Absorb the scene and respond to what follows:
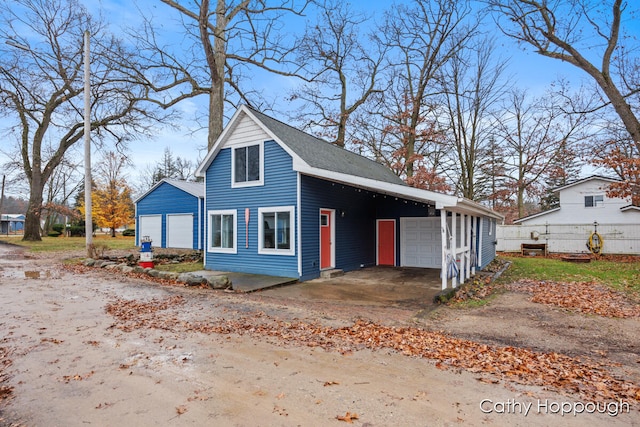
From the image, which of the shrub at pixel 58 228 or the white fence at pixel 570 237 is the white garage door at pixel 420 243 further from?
the shrub at pixel 58 228

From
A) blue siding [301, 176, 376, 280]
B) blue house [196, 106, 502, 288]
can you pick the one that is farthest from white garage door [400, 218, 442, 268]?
blue siding [301, 176, 376, 280]

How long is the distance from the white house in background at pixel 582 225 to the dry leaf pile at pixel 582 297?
1198 centimetres

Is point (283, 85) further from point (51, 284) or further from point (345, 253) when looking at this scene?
point (51, 284)

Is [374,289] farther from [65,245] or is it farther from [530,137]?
[530,137]

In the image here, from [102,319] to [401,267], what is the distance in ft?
33.2

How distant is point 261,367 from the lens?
4.06m

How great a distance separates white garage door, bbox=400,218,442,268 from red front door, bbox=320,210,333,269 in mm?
3553

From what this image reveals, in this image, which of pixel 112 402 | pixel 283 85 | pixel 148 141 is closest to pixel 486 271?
pixel 112 402

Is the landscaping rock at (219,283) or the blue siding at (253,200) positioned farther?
the blue siding at (253,200)

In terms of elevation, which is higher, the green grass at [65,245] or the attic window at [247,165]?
the attic window at [247,165]

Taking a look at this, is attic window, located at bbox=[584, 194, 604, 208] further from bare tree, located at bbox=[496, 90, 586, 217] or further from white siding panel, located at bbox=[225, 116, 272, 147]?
white siding panel, located at bbox=[225, 116, 272, 147]

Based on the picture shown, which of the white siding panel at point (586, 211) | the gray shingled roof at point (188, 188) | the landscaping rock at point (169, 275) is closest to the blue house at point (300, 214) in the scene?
the landscaping rock at point (169, 275)

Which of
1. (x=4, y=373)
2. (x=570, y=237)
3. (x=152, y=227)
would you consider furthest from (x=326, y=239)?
(x=570, y=237)

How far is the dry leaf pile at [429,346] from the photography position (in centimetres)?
369
